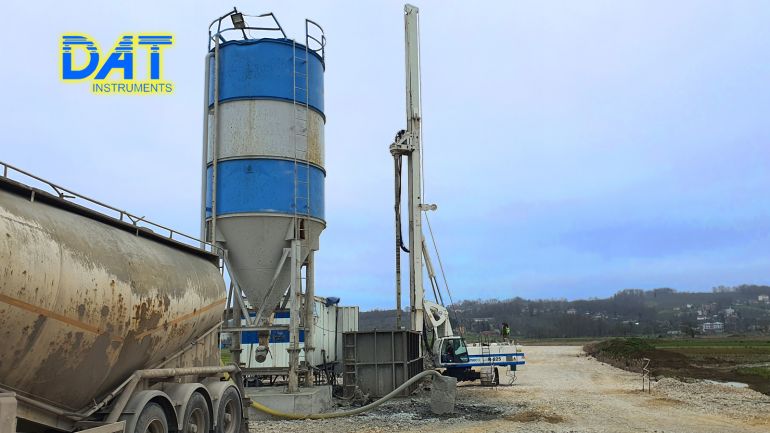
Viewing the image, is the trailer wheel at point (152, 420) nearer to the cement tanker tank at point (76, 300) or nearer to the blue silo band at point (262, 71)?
the cement tanker tank at point (76, 300)

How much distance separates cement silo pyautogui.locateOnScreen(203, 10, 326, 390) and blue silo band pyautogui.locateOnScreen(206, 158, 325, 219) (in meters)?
0.03

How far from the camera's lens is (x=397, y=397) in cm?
2028

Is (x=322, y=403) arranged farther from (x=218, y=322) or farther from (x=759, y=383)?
(x=759, y=383)

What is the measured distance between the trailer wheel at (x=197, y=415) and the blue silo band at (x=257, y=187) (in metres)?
7.14

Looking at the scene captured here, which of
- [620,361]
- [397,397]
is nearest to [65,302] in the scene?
[397,397]

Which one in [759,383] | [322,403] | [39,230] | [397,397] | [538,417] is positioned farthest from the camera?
[759,383]

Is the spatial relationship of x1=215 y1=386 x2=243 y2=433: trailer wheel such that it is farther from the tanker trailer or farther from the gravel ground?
the gravel ground

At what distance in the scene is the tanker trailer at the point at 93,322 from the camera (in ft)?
19.9

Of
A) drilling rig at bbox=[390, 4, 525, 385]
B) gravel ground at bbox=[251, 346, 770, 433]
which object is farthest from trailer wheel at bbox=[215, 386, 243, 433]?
drilling rig at bbox=[390, 4, 525, 385]

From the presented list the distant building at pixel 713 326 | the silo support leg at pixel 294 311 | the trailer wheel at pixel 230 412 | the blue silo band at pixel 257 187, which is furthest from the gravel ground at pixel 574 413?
the distant building at pixel 713 326

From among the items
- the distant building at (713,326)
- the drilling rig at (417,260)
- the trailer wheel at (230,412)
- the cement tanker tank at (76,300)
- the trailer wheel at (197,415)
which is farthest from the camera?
the distant building at (713,326)

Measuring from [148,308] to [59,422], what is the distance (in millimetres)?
1637

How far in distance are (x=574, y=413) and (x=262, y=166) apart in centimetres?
1025

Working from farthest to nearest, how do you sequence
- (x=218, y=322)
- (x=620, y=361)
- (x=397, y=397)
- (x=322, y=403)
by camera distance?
(x=620, y=361) → (x=397, y=397) → (x=322, y=403) → (x=218, y=322)
